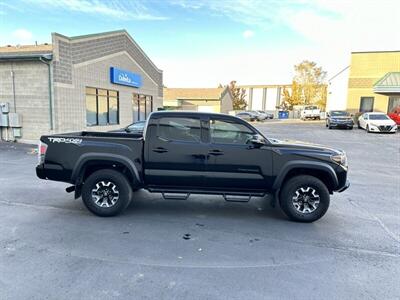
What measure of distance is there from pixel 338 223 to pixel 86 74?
14259 millimetres

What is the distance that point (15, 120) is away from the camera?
13734 mm

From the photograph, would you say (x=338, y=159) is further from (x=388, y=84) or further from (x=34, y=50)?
(x=388, y=84)

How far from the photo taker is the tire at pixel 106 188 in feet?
16.6

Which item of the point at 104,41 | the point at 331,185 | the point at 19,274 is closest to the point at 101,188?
the point at 19,274

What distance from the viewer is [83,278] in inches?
127

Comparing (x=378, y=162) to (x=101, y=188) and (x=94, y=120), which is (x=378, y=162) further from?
(x=94, y=120)

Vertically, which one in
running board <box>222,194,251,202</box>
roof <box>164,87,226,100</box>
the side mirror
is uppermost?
roof <box>164,87,226,100</box>

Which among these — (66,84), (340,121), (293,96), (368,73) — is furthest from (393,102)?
(66,84)

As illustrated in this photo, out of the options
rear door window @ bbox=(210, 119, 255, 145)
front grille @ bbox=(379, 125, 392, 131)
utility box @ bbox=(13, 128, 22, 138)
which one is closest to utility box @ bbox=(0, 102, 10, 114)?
utility box @ bbox=(13, 128, 22, 138)

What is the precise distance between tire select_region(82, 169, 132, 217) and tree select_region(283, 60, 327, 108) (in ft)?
174

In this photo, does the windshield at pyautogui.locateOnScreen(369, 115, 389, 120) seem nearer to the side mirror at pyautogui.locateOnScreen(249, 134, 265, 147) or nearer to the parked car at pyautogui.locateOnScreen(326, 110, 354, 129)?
the parked car at pyautogui.locateOnScreen(326, 110, 354, 129)

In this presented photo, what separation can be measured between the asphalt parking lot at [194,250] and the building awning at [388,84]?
1048 inches

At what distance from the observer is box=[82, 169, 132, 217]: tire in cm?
507

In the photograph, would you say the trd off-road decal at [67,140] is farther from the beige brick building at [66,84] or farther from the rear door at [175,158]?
the beige brick building at [66,84]
